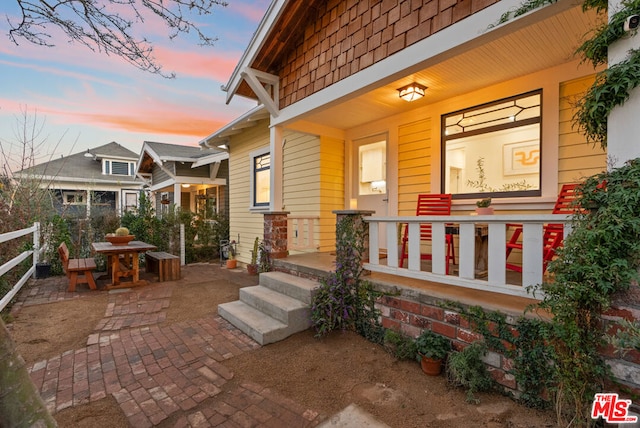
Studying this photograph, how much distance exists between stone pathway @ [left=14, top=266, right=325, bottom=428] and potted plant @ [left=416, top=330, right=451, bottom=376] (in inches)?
39.4

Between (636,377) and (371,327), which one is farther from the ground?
(636,377)

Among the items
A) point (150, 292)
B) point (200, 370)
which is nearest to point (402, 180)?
point (200, 370)

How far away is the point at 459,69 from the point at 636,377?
3.22m

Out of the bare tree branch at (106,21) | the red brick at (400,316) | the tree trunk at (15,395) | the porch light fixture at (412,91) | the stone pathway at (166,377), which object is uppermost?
the porch light fixture at (412,91)

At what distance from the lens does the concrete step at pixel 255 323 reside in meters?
3.06

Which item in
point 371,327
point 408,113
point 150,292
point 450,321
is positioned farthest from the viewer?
point 150,292

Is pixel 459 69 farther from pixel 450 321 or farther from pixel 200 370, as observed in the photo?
pixel 200 370

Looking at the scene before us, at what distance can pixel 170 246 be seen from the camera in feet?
26.7

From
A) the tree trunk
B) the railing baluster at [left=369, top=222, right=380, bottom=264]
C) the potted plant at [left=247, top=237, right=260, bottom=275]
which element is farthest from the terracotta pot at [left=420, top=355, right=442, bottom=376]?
the potted plant at [left=247, top=237, right=260, bottom=275]

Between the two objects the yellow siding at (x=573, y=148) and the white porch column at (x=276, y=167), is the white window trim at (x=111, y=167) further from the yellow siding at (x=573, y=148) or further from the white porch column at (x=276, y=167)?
the yellow siding at (x=573, y=148)

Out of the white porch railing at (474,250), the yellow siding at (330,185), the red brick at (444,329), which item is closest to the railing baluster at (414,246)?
the white porch railing at (474,250)

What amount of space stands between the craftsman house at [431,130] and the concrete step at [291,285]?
0.68ft

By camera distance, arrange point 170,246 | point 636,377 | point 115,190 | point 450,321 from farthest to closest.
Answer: point 115,190 < point 170,246 < point 450,321 < point 636,377

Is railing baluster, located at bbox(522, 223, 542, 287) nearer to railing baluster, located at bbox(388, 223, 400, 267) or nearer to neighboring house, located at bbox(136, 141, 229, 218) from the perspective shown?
railing baluster, located at bbox(388, 223, 400, 267)
